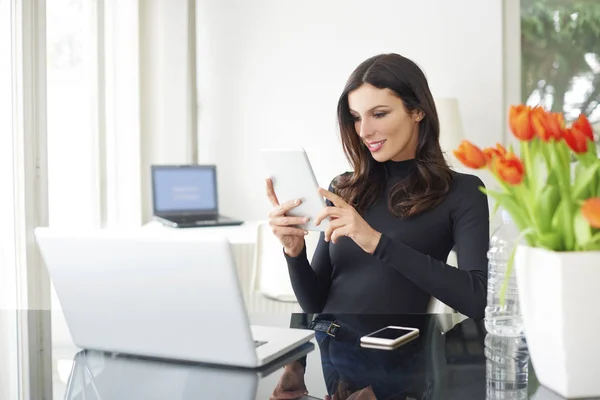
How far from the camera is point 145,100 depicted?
4020 millimetres

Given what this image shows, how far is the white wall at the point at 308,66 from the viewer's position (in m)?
4.07

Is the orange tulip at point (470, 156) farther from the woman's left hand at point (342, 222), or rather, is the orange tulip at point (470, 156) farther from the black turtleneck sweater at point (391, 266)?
the black turtleneck sweater at point (391, 266)

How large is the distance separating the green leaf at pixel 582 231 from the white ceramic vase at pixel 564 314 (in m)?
0.01

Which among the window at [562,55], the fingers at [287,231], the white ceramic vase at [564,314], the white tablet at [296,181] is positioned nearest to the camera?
the white ceramic vase at [564,314]

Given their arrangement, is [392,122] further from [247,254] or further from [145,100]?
[145,100]

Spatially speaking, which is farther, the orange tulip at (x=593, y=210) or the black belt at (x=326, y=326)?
the black belt at (x=326, y=326)

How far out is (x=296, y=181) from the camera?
157 centimetres

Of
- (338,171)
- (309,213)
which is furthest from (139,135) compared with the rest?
(309,213)

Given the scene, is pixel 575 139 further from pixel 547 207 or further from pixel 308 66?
pixel 308 66

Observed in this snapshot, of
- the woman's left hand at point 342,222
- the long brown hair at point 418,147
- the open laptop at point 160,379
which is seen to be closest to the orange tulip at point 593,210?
the open laptop at point 160,379

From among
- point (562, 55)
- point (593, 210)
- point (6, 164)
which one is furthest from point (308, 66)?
point (593, 210)

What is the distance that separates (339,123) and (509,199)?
3.54 feet

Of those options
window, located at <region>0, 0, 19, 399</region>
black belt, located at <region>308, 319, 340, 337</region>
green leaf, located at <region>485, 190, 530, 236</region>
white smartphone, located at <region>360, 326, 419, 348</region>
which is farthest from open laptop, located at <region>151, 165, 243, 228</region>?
green leaf, located at <region>485, 190, 530, 236</region>

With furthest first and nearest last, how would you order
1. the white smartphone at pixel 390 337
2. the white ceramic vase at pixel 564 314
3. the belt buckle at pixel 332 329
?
the belt buckle at pixel 332 329 < the white smartphone at pixel 390 337 < the white ceramic vase at pixel 564 314
